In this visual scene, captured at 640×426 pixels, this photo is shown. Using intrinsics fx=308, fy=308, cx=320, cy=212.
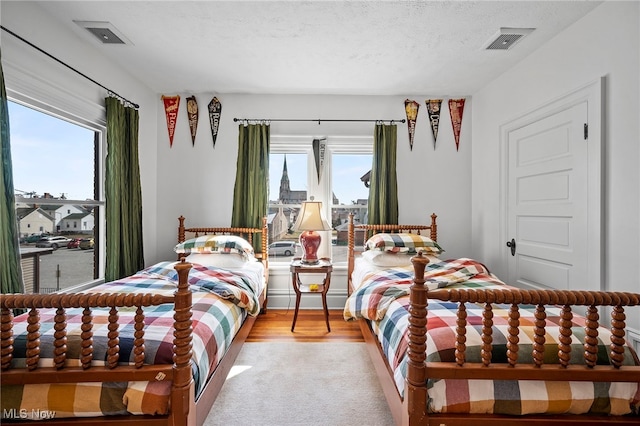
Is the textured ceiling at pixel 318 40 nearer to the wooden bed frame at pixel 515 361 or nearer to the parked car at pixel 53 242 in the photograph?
the parked car at pixel 53 242

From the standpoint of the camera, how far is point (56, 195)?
244 cm

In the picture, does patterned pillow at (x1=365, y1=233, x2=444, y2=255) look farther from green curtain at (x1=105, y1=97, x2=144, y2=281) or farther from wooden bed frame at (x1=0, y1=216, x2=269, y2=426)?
green curtain at (x1=105, y1=97, x2=144, y2=281)

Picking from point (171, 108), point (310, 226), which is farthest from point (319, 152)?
point (171, 108)

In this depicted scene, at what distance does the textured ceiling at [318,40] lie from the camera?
6.97ft

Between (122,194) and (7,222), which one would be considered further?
(122,194)

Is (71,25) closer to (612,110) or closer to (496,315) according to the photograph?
(496,315)

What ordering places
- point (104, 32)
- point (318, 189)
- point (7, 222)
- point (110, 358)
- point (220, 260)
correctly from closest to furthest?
point (110, 358), point (7, 222), point (104, 32), point (220, 260), point (318, 189)

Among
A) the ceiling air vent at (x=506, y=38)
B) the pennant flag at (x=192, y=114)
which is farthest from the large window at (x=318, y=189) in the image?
the ceiling air vent at (x=506, y=38)

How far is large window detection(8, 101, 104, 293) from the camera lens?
219 centimetres

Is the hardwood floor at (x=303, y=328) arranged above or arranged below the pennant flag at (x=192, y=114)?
below

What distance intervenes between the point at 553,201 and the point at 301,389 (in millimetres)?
2472

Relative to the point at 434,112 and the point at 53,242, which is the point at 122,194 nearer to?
the point at 53,242

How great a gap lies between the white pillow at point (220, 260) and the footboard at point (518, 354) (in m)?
2.17

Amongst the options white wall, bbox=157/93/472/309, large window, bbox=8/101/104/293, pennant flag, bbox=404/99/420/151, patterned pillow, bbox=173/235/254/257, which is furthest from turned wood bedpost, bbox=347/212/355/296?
large window, bbox=8/101/104/293
